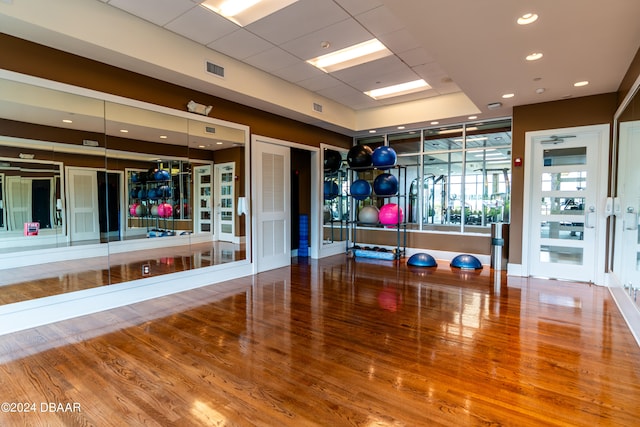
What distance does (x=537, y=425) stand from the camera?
1.95 meters

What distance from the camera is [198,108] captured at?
4914 millimetres

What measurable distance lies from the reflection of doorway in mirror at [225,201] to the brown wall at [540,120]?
5056 mm

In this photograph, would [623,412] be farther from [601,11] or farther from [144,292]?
[144,292]

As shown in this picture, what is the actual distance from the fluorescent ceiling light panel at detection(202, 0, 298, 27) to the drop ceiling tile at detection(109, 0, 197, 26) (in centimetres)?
26

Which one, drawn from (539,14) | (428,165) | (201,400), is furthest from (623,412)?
(428,165)

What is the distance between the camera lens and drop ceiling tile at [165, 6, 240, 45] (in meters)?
3.75

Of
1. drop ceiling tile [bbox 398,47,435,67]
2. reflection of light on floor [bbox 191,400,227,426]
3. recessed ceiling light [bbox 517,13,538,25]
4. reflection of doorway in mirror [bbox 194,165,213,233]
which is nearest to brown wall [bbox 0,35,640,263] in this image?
reflection of doorway in mirror [bbox 194,165,213,233]

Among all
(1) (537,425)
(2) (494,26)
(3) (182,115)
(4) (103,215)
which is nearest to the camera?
(1) (537,425)

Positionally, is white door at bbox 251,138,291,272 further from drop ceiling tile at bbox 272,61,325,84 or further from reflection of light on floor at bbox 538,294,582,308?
reflection of light on floor at bbox 538,294,582,308

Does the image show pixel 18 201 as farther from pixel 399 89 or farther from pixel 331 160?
pixel 399 89

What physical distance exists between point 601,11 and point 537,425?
11.3 ft

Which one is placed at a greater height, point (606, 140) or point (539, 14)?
point (539, 14)

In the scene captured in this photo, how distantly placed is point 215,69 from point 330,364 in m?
4.17

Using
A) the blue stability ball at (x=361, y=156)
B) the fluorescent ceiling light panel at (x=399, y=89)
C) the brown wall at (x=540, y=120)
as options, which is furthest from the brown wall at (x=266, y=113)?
the fluorescent ceiling light panel at (x=399, y=89)
